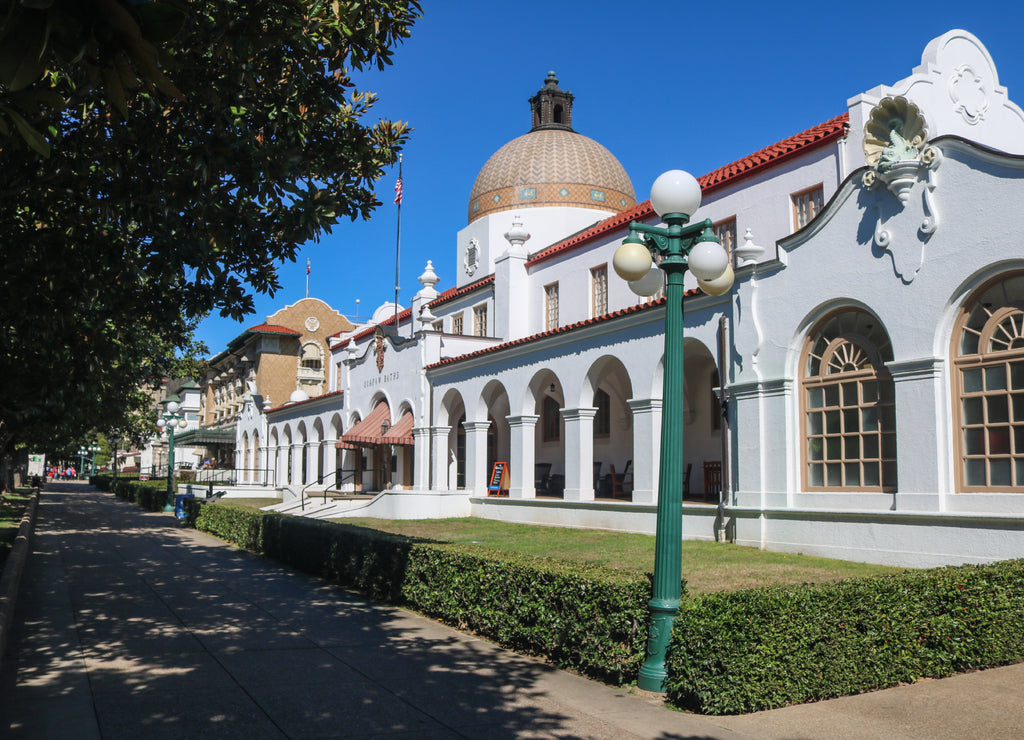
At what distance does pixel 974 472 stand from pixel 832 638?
6544 mm

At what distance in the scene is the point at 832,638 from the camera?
7.43 meters

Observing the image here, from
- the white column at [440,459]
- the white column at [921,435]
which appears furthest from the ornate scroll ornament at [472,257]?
the white column at [921,435]

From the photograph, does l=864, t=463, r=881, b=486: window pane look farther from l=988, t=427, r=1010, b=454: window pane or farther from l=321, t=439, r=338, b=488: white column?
l=321, t=439, r=338, b=488: white column

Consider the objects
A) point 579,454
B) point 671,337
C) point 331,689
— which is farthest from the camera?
point 579,454

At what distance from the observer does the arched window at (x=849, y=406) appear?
13.9 meters

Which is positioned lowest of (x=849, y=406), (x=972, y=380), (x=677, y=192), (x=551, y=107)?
(x=849, y=406)

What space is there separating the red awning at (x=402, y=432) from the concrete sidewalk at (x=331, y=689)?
16.9 m

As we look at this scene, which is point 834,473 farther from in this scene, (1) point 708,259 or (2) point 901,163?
(1) point 708,259

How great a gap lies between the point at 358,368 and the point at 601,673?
28.5 meters

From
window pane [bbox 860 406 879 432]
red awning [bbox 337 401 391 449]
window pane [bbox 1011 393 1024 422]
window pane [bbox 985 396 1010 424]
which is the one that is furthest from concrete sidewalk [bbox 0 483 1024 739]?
red awning [bbox 337 401 391 449]

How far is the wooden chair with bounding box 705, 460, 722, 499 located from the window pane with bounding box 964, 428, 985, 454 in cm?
797

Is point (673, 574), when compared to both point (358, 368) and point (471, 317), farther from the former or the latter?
point (358, 368)

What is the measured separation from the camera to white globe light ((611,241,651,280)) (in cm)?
786

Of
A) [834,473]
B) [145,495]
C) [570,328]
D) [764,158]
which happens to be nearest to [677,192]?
[834,473]
